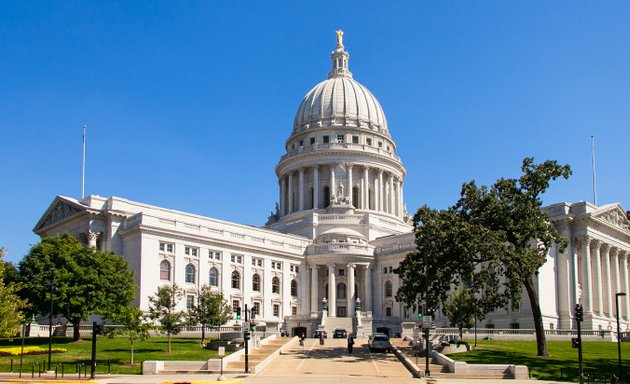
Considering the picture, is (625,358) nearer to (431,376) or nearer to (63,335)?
(431,376)

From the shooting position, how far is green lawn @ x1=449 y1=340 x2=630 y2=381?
47375 mm

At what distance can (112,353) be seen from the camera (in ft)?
188

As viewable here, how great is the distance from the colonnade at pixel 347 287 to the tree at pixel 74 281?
36.2 meters

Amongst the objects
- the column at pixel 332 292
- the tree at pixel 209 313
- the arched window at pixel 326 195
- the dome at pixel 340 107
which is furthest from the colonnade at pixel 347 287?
the tree at pixel 209 313

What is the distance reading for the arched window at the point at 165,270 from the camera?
8938 centimetres

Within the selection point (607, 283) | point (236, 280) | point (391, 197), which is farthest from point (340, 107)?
point (607, 283)

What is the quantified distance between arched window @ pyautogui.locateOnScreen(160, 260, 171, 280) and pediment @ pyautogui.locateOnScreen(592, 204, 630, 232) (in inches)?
2131

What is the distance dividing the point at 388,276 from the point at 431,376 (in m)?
61.6

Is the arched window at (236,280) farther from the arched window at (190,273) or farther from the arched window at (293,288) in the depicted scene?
the arched window at (293,288)

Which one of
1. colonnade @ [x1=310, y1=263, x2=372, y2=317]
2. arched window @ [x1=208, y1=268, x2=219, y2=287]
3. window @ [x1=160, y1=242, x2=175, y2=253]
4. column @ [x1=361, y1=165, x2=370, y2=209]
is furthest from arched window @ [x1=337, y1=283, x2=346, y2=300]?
window @ [x1=160, y1=242, x2=175, y2=253]

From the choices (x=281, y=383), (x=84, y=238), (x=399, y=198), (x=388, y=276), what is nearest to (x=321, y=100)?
(x=399, y=198)

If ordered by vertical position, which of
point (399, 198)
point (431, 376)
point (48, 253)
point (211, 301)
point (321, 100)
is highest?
point (321, 100)

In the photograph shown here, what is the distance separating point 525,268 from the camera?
5678 cm

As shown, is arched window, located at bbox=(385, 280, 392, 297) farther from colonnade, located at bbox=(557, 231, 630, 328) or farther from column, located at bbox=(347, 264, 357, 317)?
colonnade, located at bbox=(557, 231, 630, 328)
